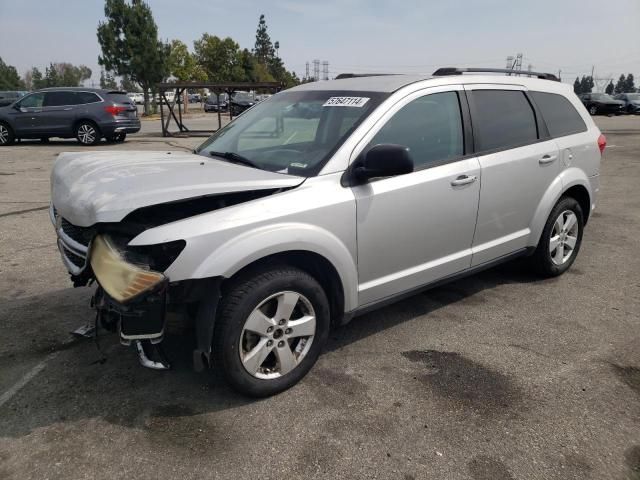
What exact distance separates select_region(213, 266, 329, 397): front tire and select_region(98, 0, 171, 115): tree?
35.9m

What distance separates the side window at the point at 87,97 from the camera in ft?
50.0

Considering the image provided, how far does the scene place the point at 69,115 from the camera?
15211 mm

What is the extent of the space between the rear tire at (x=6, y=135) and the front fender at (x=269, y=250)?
1613 cm

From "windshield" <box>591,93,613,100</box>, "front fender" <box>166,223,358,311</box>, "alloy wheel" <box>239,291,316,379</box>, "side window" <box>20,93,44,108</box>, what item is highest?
"windshield" <box>591,93,613,100</box>

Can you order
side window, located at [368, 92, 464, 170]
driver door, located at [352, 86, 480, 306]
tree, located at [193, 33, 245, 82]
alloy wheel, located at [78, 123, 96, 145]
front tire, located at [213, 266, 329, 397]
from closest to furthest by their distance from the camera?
front tire, located at [213, 266, 329, 397] → driver door, located at [352, 86, 480, 306] → side window, located at [368, 92, 464, 170] → alloy wheel, located at [78, 123, 96, 145] → tree, located at [193, 33, 245, 82]

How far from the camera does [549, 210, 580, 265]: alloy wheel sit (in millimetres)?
4488

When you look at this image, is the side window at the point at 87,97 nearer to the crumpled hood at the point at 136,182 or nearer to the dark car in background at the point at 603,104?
the crumpled hood at the point at 136,182

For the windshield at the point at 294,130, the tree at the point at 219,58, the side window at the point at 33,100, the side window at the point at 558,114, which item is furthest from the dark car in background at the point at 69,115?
the tree at the point at 219,58

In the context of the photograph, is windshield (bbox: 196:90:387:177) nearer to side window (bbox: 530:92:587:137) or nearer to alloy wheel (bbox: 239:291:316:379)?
alloy wheel (bbox: 239:291:316:379)

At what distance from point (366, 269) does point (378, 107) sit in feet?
3.28

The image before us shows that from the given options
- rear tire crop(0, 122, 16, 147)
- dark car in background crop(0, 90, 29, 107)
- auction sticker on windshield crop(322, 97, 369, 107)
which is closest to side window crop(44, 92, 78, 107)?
rear tire crop(0, 122, 16, 147)

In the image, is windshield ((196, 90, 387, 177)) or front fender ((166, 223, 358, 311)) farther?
windshield ((196, 90, 387, 177))

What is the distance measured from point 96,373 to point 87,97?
46.7 feet

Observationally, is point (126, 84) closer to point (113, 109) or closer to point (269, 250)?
point (113, 109)
